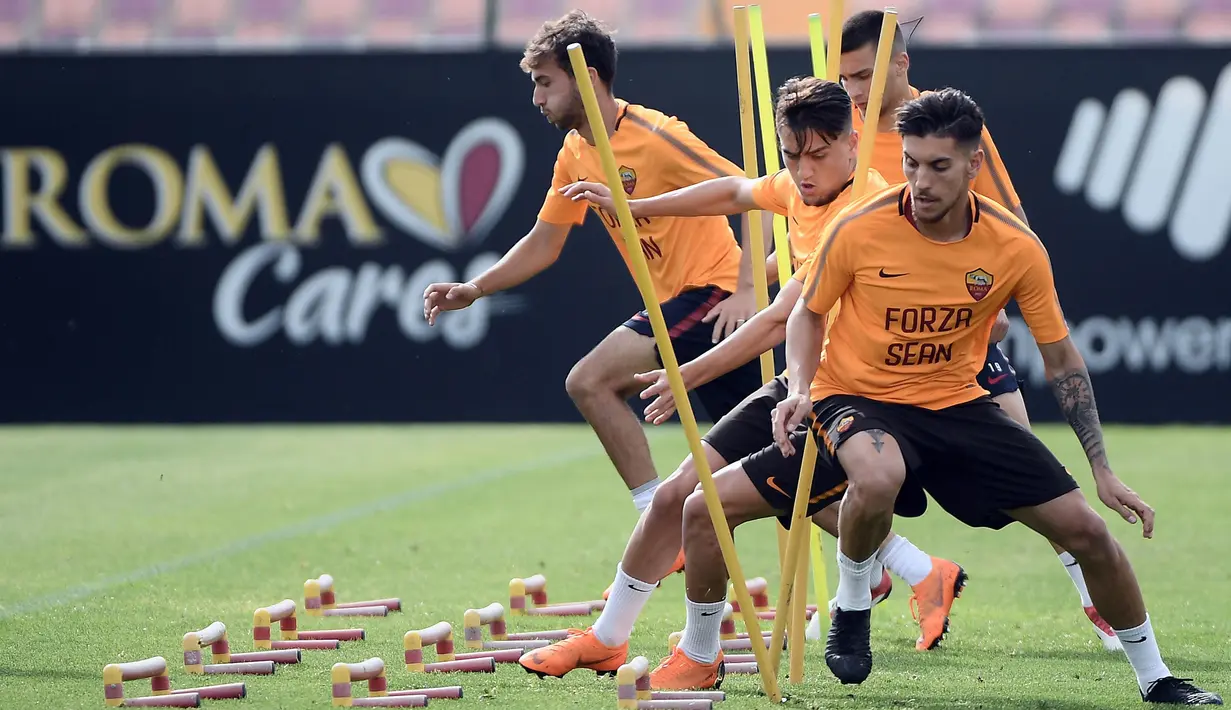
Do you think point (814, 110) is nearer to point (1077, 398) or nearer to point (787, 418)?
point (787, 418)

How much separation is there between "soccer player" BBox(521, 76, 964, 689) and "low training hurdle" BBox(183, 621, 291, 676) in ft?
2.80

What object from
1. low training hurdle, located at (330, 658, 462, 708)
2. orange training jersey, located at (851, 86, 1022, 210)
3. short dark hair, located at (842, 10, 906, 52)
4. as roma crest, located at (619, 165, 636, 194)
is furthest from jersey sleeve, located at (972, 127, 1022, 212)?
low training hurdle, located at (330, 658, 462, 708)

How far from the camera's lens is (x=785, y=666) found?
19.1 ft

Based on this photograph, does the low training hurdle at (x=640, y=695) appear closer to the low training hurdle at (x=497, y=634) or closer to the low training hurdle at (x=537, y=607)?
the low training hurdle at (x=497, y=634)

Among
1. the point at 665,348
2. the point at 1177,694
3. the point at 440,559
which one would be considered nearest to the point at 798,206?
the point at 665,348

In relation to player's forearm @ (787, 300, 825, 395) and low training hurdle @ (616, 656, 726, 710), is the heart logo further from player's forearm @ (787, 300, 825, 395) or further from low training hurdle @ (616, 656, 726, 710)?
low training hurdle @ (616, 656, 726, 710)

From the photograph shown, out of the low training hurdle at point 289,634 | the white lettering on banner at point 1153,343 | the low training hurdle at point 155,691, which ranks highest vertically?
the low training hurdle at point 155,691

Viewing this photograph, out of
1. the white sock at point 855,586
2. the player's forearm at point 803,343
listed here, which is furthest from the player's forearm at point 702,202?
the white sock at point 855,586

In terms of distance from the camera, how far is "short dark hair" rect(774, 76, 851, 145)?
16.9 ft

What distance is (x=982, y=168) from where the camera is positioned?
239 inches

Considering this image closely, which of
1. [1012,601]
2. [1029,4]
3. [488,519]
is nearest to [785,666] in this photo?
[1012,601]

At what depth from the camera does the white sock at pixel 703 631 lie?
536 centimetres

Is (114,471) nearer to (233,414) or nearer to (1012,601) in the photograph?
(233,414)

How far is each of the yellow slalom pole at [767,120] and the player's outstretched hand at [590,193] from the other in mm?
575
